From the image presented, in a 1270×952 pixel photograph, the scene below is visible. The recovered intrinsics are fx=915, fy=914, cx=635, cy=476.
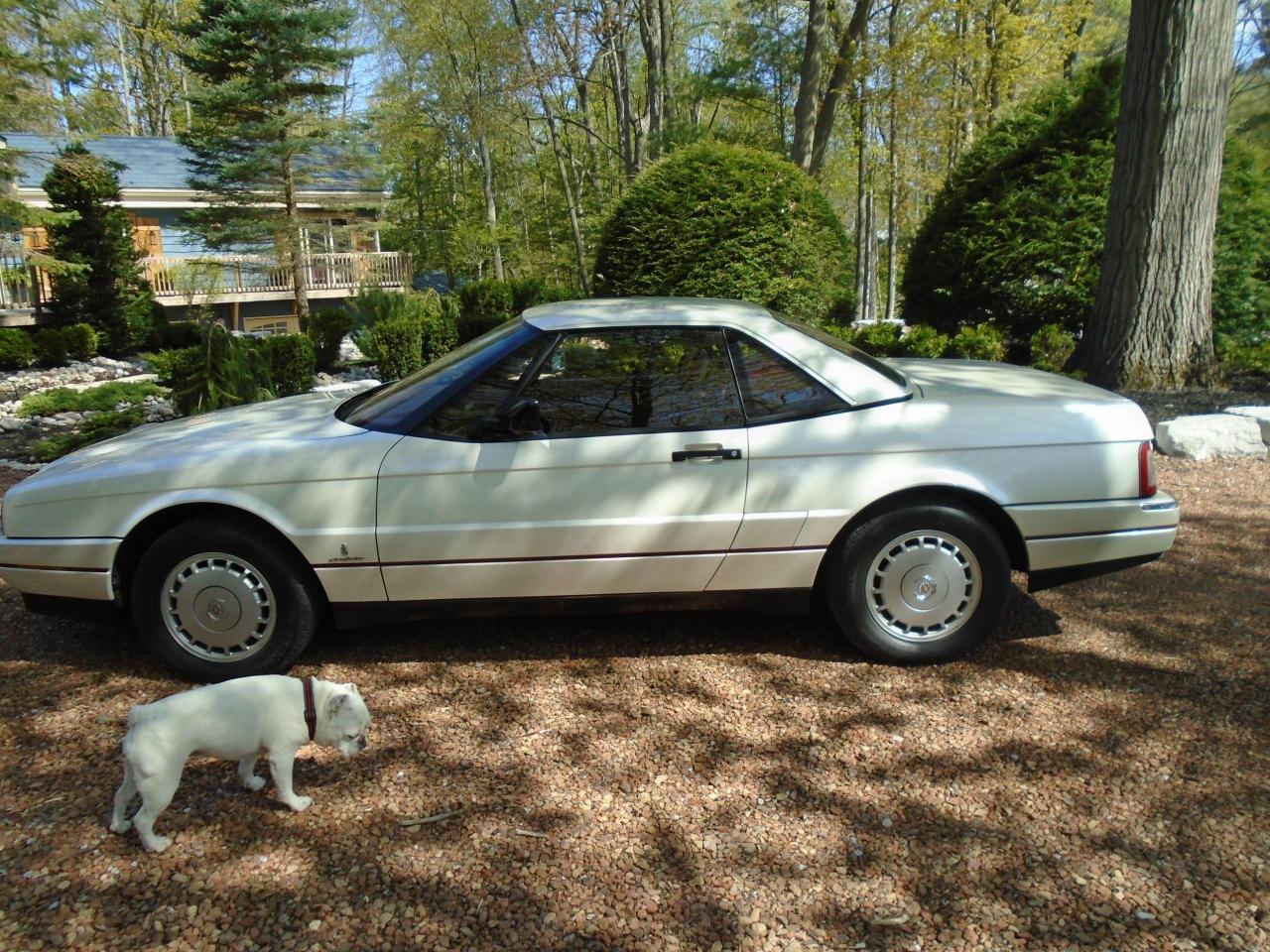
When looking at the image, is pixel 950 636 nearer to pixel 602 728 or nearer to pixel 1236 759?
pixel 1236 759

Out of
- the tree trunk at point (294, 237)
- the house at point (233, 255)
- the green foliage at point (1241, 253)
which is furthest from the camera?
the house at point (233, 255)

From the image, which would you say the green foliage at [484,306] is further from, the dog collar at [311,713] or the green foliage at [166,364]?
the dog collar at [311,713]

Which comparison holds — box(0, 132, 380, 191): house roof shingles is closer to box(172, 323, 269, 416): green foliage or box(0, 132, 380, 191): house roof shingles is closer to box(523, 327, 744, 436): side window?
box(172, 323, 269, 416): green foliage

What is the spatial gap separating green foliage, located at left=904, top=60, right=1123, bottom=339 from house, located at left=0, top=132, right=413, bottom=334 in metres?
18.0

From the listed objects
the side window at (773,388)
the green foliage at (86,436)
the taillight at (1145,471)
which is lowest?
the green foliage at (86,436)

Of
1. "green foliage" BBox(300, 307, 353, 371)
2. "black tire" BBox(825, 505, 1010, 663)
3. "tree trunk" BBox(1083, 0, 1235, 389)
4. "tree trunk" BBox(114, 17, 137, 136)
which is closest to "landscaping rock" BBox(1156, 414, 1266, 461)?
"tree trunk" BBox(1083, 0, 1235, 389)

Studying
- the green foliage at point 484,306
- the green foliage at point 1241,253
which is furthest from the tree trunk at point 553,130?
the green foliage at point 1241,253

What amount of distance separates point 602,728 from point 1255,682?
8.93 ft

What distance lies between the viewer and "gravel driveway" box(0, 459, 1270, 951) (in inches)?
99.8

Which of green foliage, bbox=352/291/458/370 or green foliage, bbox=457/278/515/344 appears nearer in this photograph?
green foliage, bbox=352/291/458/370

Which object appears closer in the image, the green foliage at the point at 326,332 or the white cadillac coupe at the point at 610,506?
the white cadillac coupe at the point at 610,506

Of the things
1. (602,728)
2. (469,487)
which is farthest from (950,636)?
(469,487)

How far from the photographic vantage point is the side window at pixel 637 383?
3.95 metres

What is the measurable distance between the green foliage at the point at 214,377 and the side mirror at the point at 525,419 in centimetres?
514
